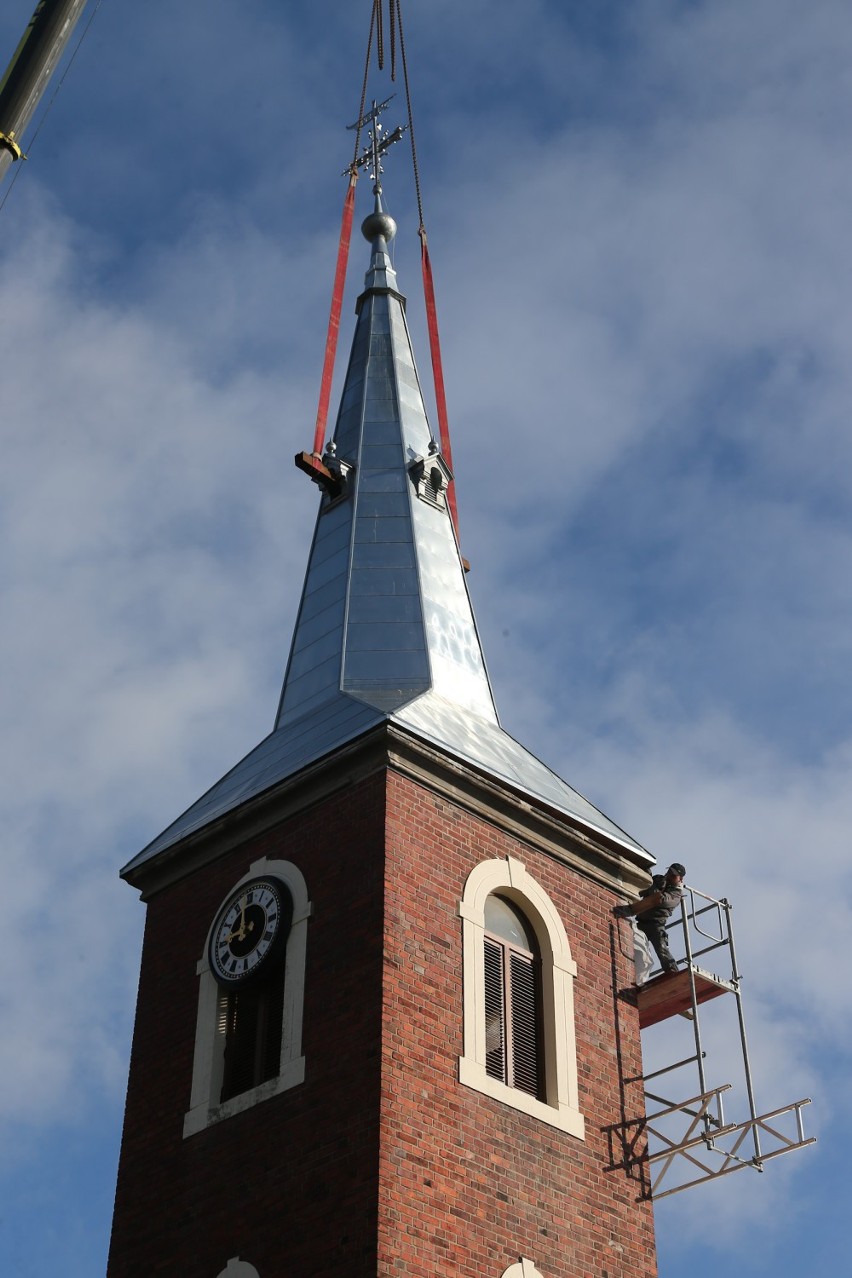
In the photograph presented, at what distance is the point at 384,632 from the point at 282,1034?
243 inches

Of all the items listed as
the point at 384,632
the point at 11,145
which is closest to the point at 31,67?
the point at 11,145

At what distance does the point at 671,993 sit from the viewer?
25547 millimetres

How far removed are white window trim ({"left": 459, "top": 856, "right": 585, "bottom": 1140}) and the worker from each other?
154 centimetres

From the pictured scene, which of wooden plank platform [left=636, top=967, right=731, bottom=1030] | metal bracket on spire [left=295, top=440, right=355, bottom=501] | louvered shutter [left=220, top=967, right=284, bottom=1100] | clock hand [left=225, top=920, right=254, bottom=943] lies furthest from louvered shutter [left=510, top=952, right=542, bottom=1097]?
metal bracket on spire [left=295, top=440, right=355, bottom=501]

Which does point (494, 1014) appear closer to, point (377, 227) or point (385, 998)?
point (385, 998)

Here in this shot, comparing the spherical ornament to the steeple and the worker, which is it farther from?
the worker

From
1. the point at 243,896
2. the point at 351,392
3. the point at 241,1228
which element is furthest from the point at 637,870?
the point at 351,392

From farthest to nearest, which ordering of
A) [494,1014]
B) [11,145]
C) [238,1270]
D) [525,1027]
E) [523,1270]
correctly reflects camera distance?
[525,1027], [494,1014], [238,1270], [523,1270], [11,145]

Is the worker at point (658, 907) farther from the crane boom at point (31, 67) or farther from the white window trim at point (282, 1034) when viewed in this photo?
the crane boom at point (31, 67)

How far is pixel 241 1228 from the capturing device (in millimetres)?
22062

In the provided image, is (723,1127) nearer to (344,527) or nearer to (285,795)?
(285,795)

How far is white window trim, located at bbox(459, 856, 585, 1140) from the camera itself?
901 inches

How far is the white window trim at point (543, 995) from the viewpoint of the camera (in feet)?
75.1

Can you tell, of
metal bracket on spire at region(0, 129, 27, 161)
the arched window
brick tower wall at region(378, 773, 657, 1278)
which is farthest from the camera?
the arched window
